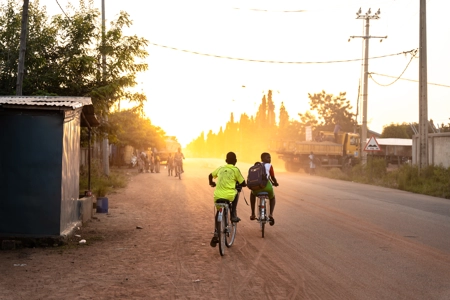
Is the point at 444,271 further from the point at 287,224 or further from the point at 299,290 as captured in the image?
the point at 287,224

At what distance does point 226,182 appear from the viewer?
31.9 ft

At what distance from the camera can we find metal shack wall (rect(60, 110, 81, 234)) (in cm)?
1046

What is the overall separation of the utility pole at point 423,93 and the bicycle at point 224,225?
1832 cm

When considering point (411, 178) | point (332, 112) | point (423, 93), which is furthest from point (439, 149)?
point (332, 112)

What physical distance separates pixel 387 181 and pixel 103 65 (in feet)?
61.1

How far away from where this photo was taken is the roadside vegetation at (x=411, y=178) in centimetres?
2531

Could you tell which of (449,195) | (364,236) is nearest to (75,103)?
(364,236)

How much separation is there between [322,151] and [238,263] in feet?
127

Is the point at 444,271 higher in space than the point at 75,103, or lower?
lower

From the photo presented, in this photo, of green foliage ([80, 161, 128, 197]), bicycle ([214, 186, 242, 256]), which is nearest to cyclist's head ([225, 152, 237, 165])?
bicycle ([214, 186, 242, 256])

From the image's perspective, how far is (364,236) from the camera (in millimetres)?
11477

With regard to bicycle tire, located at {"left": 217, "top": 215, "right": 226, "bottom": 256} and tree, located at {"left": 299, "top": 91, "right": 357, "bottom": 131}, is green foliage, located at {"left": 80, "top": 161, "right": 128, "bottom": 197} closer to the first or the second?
bicycle tire, located at {"left": 217, "top": 215, "right": 226, "bottom": 256}

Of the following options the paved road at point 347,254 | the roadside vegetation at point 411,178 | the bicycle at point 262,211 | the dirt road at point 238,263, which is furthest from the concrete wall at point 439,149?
the bicycle at point 262,211

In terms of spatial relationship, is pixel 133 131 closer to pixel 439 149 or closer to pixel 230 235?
pixel 439 149
